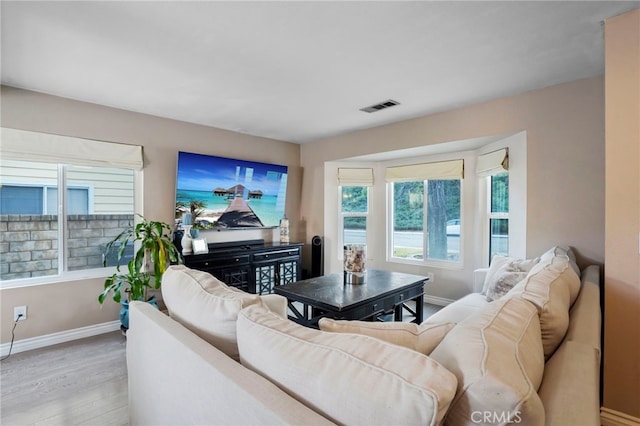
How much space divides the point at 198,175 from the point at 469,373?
3.71 meters

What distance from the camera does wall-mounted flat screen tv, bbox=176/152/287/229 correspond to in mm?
3709

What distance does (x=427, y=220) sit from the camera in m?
4.35

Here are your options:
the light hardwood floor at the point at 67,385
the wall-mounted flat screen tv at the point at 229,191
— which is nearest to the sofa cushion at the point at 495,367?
the light hardwood floor at the point at 67,385

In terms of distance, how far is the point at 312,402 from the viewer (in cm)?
73

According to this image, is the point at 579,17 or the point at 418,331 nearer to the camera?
the point at 418,331

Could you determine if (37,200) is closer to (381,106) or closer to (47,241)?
(47,241)

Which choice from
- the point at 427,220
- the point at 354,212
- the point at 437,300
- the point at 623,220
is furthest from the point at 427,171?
the point at 623,220

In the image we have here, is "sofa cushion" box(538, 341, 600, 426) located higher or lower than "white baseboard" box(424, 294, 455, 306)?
higher

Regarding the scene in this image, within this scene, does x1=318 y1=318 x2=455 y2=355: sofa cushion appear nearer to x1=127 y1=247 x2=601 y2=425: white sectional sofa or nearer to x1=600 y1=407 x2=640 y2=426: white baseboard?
x1=127 y1=247 x2=601 y2=425: white sectional sofa

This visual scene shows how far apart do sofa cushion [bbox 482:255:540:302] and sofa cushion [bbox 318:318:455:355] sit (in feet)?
5.69

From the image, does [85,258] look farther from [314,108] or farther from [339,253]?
[339,253]

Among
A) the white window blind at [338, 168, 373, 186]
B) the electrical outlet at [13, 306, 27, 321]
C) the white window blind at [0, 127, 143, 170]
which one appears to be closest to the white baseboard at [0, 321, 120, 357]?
the electrical outlet at [13, 306, 27, 321]

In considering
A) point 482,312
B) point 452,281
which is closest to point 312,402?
point 482,312

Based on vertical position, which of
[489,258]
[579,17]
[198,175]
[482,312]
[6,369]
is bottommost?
[6,369]
